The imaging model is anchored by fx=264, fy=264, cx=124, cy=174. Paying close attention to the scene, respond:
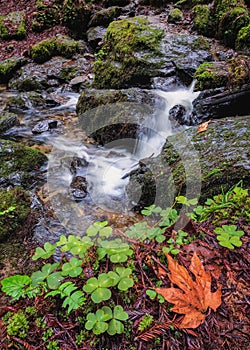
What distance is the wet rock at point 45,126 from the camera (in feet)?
20.6

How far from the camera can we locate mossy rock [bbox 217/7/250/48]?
716 cm

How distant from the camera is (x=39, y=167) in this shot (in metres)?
4.86

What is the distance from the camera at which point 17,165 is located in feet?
15.0

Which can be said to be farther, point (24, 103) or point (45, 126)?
point (24, 103)

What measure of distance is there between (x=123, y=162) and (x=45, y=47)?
7050 mm

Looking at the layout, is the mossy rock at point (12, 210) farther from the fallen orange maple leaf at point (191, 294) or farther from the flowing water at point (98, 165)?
the fallen orange maple leaf at point (191, 294)

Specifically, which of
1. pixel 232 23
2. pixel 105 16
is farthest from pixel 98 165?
pixel 105 16

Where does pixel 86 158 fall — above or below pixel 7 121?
below

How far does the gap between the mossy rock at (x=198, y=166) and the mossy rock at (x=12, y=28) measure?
32.8 ft

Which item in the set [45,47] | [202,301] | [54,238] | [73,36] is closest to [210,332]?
[202,301]

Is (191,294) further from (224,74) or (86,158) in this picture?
(224,74)

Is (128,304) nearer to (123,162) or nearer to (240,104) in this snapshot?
(123,162)

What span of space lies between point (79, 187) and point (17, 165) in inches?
46.3

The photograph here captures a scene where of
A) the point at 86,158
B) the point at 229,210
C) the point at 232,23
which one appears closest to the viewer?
the point at 229,210
